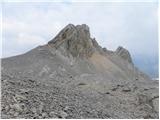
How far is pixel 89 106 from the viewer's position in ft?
48.0

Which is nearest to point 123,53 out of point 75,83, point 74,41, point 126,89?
point 74,41

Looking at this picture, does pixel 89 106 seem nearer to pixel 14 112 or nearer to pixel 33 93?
pixel 33 93

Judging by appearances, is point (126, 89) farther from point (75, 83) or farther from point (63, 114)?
point (63, 114)

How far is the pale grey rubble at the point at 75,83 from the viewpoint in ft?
41.4

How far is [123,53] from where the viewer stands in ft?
166

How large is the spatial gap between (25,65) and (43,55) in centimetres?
379

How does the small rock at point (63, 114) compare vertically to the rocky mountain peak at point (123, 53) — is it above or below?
below

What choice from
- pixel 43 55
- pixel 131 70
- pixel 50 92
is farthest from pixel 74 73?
pixel 50 92

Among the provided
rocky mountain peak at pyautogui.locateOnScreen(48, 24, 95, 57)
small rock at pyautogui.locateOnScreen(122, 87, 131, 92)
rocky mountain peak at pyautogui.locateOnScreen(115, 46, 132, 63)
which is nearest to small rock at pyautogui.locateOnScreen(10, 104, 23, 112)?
small rock at pyautogui.locateOnScreen(122, 87, 131, 92)

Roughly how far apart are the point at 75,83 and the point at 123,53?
25.6 metres


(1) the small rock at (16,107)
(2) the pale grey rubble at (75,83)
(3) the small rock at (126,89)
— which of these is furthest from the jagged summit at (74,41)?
(1) the small rock at (16,107)

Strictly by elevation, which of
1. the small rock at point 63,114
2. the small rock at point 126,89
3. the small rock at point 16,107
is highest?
the small rock at point 126,89

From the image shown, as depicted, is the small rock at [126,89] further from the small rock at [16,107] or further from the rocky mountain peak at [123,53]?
A: the rocky mountain peak at [123,53]

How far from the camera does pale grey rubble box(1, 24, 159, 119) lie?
12607 mm
